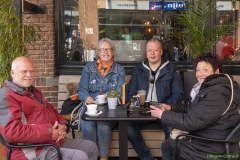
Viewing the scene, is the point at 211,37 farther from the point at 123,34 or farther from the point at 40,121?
the point at 40,121

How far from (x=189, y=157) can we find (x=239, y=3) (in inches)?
164

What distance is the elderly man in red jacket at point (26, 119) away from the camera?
2.53 m

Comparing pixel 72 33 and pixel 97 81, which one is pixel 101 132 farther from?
pixel 72 33

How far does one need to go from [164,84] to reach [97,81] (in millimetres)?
771

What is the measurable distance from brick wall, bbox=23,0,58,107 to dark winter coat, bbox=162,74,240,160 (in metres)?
2.70

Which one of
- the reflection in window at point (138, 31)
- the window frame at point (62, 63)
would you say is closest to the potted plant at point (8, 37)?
the window frame at point (62, 63)

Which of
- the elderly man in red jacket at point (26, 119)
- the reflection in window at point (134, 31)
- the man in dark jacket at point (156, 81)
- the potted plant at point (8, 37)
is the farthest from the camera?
the reflection in window at point (134, 31)

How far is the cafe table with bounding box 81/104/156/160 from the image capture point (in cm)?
285

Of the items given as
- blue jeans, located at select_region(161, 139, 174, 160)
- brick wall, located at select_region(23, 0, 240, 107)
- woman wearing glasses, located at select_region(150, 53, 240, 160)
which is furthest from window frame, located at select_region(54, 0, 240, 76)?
woman wearing glasses, located at select_region(150, 53, 240, 160)

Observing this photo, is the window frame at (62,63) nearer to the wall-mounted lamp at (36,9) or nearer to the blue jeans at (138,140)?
the wall-mounted lamp at (36,9)

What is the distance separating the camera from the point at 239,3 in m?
6.07

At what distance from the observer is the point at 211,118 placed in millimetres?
2562

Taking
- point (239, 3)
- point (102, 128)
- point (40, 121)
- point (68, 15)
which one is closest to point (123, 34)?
point (68, 15)

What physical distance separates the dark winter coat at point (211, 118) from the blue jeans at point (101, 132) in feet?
3.47
